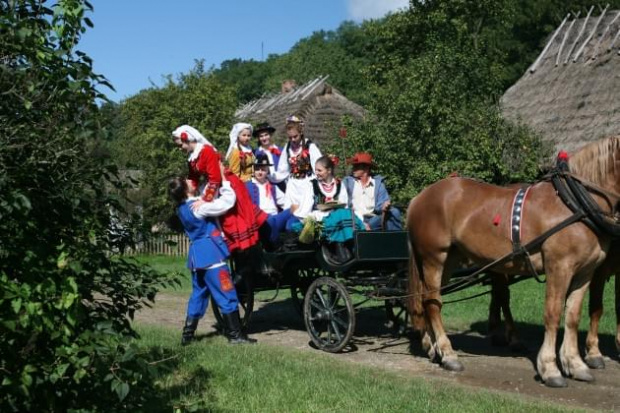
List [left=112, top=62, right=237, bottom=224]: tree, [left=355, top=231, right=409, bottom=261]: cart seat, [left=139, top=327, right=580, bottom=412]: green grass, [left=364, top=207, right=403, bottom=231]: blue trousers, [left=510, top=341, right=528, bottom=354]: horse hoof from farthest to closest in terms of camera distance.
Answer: [left=112, top=62, right=237, bottom=224]: tree, [left=364, top=207, right=403, bottom=231]: blue trousers, [left=510, top=341, right=528, bottom=354]: horse hoof, [left=355, top=231, right=409, bottom=261]: cart seat, [left=139, top=327, right=580, bottom=412]: green grass

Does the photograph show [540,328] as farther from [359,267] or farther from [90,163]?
[90,163]

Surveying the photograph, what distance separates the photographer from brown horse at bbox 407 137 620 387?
6.34 metres

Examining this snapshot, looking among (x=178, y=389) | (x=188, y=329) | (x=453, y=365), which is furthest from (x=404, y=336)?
(x=178, y=389)

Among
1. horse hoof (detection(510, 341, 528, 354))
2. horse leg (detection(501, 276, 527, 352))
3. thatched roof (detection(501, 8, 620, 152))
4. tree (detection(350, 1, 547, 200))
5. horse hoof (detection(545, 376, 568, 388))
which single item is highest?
thatched roof (detection(501, 8, 620, 152))

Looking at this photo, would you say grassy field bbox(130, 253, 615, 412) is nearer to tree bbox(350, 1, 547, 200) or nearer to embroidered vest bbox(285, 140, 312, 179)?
embroidered vest bbox(285, 140, 312, 179)

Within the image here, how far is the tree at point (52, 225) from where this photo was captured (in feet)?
10.8

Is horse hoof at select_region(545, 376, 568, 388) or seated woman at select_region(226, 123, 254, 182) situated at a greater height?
seated woman at select_region(226, 123, 254, 182)

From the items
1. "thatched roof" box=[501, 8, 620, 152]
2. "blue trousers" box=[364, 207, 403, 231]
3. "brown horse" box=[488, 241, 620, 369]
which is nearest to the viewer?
"brown horse" box=[488, 241, 620, 369]

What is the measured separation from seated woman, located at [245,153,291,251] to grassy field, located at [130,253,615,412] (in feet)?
4.87

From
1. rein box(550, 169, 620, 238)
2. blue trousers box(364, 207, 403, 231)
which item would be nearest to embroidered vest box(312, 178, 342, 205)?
blue trousers box(364, 207, 403, 231)

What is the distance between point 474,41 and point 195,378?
96.1 ft

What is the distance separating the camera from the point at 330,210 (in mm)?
8117

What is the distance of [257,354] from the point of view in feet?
23.4

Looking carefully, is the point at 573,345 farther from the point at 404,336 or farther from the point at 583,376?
the point at 404,336
